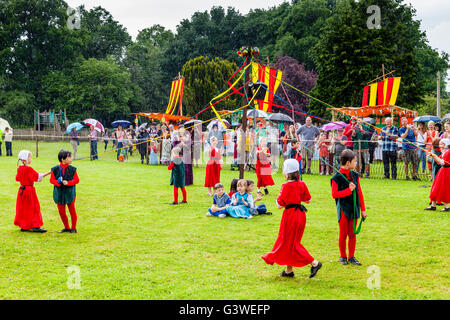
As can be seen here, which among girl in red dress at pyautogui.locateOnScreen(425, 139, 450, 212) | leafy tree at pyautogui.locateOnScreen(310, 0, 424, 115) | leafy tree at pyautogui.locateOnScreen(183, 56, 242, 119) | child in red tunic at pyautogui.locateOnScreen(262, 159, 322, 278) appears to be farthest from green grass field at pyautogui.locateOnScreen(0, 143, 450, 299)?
leafy tree at pyautogui.locateOnScreen(183, 56, 242, 119)

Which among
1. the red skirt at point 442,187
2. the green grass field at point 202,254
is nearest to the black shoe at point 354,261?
the green grass field at point 202,254

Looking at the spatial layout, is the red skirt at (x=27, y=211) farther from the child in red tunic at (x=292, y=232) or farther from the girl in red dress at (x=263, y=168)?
the girl in red dress at (x=263, y=168)

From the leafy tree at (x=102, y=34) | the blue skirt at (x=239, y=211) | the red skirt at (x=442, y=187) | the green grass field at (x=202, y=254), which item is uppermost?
the leafy tree at (x=102, y=34)

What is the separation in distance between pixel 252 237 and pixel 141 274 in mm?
2717

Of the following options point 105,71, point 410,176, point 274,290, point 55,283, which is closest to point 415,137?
point 410,176

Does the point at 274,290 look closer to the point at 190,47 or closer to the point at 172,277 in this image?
the point at 172,277

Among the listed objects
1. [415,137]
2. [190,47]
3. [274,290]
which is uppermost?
[190,47]

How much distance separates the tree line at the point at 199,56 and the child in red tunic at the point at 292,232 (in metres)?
29.4

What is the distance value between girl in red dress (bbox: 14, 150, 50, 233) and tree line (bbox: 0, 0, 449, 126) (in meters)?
29.2

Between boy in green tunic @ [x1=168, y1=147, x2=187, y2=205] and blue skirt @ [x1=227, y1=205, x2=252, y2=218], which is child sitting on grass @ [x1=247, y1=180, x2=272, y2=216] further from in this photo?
boy in green tunic @ [x1=168, y1=147, x2=187, y2=205]

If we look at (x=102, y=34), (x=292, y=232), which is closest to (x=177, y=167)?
(x=292, y=232)

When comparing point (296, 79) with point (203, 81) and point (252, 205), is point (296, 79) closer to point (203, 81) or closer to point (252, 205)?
point (203, 81)

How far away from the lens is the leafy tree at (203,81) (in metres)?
50.9

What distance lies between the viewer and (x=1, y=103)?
55562mm
